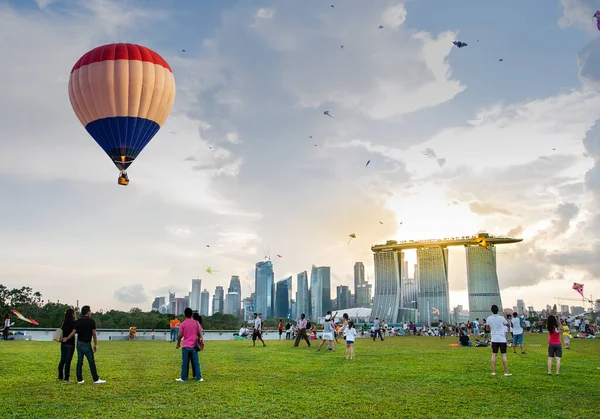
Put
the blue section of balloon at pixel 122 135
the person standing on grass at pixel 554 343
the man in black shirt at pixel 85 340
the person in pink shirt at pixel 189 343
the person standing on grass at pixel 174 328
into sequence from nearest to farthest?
the man in black shirt at pixel 85 340 → the person in pink shirt at pixel 189 343 → the person standing on grass at pixel 554 343 → the blue section of balloon at pixel 122 135 → the person standing on grass at pixel 174 328

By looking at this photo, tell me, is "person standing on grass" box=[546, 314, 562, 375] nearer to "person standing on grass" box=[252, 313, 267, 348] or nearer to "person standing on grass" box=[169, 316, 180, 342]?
"person standing on grass" box=[252, 313, 267, 348]

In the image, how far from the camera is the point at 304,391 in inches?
490

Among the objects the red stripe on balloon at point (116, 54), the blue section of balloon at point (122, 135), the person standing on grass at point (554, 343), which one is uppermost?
the red stripe on balloon at point (116, 54)

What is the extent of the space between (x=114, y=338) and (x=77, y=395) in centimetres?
3440

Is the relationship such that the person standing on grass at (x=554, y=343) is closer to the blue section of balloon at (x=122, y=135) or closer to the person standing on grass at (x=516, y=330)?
the person standing on grass at (x=516, y=330)

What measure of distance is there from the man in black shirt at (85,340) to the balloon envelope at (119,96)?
1936 cm

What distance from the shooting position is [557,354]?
16.0m

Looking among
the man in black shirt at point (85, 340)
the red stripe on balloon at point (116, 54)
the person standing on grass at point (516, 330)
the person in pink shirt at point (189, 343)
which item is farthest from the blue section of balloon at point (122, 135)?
the person standing on grass at point (516, 330)

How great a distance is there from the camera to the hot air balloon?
99.1 ft

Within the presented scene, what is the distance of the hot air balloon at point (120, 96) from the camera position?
99.1 feet

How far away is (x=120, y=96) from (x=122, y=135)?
246 centimetres

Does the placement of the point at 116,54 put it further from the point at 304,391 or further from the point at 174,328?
the point at 304,391

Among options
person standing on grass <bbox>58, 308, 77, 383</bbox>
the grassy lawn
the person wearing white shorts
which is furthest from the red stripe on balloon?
person standing on grass <bbox>58, 308, 77, 383</bbox>

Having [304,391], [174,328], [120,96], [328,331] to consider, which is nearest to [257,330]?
[328,331]
